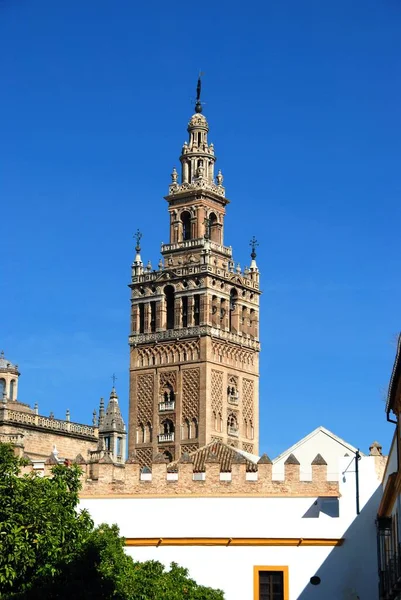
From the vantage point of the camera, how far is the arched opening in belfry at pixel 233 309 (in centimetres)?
9238

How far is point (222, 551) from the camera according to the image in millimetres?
42938

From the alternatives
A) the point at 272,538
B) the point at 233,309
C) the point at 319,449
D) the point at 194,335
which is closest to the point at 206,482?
the point at 272,538

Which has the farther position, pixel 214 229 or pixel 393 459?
pixel 214 229

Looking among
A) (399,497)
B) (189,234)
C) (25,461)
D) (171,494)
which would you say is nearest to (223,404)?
(189,234)

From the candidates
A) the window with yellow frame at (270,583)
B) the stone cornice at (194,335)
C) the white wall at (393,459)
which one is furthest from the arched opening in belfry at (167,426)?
the white wall at (393,459)

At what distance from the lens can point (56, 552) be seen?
34812mm

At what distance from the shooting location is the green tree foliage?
34469 mm

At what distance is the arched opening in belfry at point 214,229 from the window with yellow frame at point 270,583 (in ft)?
174

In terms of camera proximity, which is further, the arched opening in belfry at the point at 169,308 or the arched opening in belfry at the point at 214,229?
the arched opening in belfry at the point at 214,229

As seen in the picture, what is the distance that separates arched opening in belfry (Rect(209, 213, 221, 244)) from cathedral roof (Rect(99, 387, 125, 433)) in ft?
43.5

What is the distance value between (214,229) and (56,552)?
60.9 meters

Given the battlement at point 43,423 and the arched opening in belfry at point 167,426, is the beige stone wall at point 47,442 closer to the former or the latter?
the battlement at point 43,423

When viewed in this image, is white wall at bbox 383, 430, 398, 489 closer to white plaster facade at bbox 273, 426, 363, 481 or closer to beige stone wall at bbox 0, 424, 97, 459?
white plaster facade at bbox 273, 426, 363, 481

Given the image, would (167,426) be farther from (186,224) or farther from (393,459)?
(393,459)
